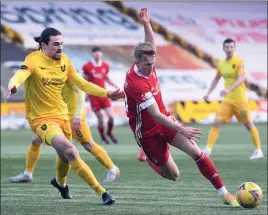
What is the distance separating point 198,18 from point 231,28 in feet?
4.96

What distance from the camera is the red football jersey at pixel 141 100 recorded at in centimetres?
807

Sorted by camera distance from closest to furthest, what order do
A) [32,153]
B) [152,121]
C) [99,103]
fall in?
[152,121] → [32,153] → [99,103]

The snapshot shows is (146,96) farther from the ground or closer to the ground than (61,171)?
farther from the ground

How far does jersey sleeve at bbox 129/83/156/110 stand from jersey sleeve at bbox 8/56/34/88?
4.03 feet

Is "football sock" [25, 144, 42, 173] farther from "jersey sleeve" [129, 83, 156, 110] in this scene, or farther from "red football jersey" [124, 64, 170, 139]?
"jersey sleeve" [129, 83, 156, 110]

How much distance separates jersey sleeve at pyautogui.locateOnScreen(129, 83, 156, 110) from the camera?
26.4ft

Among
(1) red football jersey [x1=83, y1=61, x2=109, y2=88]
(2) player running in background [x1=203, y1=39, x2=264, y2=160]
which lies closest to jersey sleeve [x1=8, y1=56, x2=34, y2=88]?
(2) player running in background [x1=203, y1=39, x2=264, y2=160]

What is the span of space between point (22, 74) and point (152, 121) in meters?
1.50

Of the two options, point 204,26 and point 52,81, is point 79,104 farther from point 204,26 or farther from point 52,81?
point 204,26

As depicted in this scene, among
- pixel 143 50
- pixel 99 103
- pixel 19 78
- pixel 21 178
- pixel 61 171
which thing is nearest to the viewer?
pixel 143 50

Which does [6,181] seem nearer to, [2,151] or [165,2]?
[2,151]

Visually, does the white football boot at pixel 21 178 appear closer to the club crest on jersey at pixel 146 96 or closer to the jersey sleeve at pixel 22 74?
the jersey sleeve at pixel 22 74

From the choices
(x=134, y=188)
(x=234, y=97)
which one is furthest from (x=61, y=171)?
(x=234, y=97)

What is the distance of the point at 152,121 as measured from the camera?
844cm
